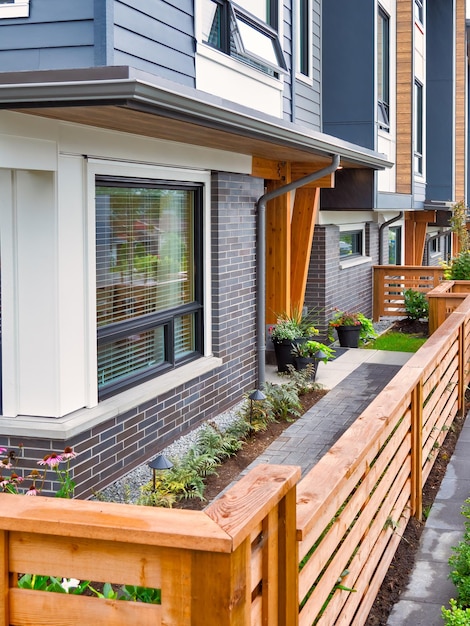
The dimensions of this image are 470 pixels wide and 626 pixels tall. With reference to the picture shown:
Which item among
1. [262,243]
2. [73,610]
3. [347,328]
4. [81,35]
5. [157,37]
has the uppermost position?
[157,37]

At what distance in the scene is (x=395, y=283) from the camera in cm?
1594

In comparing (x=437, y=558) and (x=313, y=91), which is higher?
(x=313, y=91)

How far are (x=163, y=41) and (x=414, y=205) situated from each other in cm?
1104

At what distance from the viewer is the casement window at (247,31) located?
722 centimetres

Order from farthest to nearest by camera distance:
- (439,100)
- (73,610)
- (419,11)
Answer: (439,100), (419,11), (73,610)

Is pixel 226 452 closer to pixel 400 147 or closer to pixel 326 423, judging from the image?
pixel 326 423

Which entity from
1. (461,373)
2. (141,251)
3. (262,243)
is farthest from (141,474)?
(262,243)

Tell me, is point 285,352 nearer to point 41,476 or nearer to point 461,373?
point 461,373

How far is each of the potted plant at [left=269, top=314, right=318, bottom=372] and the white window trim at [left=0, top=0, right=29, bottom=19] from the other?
19.1 ft

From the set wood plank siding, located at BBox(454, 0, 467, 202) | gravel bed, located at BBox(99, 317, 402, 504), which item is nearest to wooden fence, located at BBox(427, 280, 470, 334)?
gravel bed, located at BBox(99, 317, 402, 504)

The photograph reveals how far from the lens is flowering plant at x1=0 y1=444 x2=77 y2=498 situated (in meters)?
4.46

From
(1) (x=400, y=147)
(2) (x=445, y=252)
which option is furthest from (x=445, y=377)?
(2) (x=445, y=252)

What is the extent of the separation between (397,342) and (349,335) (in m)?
1.06

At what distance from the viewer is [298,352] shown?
10.4m
